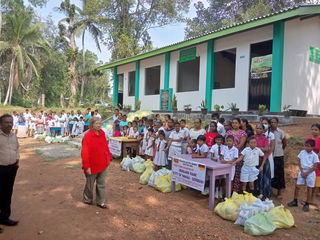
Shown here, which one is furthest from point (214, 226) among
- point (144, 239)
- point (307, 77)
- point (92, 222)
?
point (307, 77)

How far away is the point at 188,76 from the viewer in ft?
49.1

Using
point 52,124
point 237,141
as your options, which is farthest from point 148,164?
point 52,124

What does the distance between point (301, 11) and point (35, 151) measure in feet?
34.7

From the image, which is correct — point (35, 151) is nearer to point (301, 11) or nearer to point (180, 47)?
point (180, 47)

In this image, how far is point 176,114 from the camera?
12258mm

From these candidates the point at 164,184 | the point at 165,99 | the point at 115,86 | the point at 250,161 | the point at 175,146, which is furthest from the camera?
the point at 115,86

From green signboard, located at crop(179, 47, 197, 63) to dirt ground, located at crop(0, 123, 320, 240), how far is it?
309 inches

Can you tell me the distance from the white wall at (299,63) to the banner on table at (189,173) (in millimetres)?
6054

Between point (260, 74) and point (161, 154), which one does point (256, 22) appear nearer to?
point (260, 74)

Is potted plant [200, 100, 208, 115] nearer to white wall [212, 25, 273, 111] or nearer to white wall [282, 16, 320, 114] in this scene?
white wall [212, 25, 273, 111]

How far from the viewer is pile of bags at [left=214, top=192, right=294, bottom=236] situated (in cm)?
373

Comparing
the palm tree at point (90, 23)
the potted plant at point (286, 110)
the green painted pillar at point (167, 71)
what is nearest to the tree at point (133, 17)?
the palm tree at point (90, 23)

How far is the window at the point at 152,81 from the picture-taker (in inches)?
652

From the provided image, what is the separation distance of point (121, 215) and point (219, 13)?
28.2m
